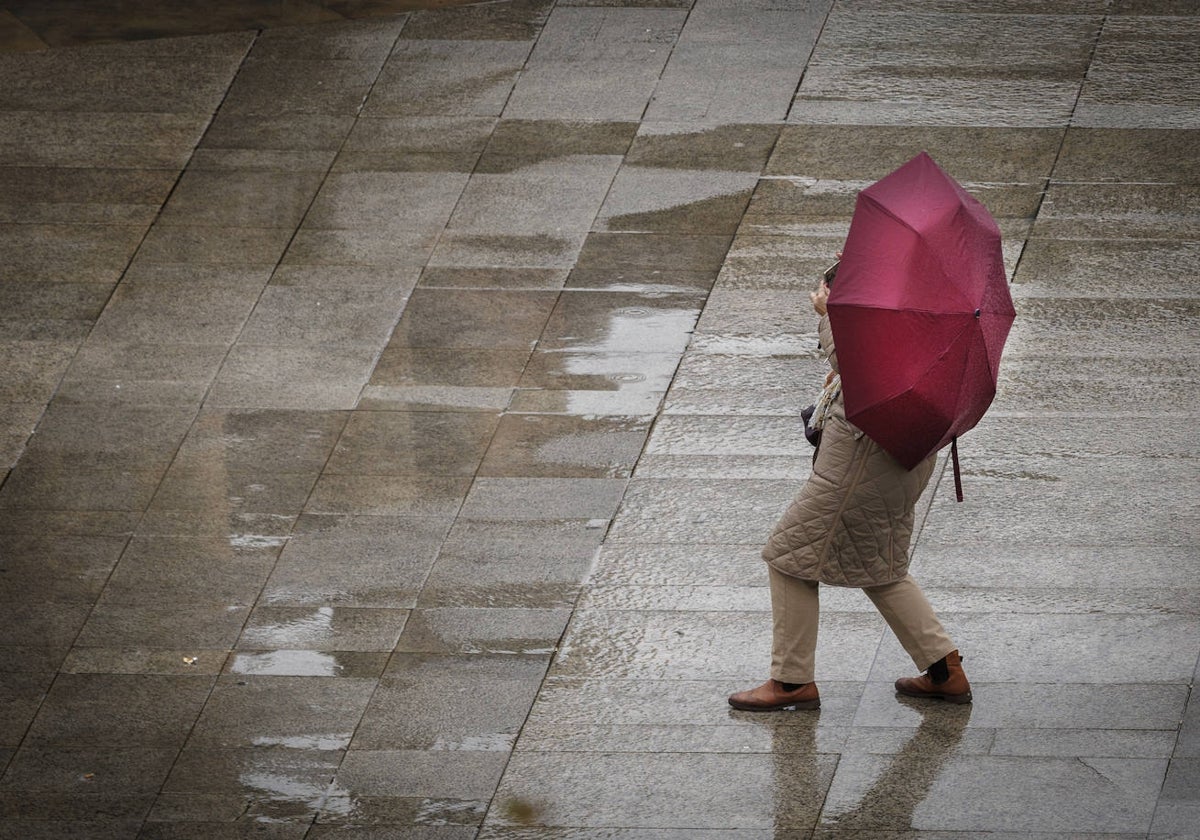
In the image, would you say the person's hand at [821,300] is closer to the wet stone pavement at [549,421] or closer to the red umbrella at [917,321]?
the red umbrella at [917,321]

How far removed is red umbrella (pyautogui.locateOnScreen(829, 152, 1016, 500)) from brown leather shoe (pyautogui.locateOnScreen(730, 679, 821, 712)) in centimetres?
108

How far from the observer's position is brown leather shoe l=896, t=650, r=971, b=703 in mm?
6699

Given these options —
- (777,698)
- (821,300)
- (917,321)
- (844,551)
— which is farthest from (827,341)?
(777,698)

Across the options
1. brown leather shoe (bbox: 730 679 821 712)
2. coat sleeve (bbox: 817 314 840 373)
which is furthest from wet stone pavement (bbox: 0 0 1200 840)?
coat sleeve (bbox: 817 314 840 373)

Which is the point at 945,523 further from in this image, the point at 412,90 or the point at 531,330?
the point at 412,90

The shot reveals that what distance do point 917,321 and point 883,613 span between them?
47.4 inches

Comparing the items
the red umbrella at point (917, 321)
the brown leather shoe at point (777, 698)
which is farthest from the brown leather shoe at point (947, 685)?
the red umbrella at point (917, 321)

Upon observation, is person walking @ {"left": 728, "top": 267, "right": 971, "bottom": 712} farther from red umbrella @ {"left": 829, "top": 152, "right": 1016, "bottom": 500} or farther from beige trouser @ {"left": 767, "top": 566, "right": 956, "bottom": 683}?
red umbrella @ {"left": 829, "top": 152, "right": 1016, "bottom": 500}

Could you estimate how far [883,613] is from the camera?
21.8 ft

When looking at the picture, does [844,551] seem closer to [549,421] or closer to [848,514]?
[848,514]

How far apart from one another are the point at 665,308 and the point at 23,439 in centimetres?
353

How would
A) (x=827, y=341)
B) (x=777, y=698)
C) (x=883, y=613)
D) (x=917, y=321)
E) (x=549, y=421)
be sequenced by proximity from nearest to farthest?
1. (x=917, y=321)
2. (x=827, y=341)
3. (x=883, y=613)
4. (x=777, y=698)
5. (x=549, y=421)

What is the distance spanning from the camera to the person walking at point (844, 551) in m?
6.39

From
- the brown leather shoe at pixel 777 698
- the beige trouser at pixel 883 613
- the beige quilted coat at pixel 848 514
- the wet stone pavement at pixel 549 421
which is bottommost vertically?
the wet stone pavement at pixel 549 421
